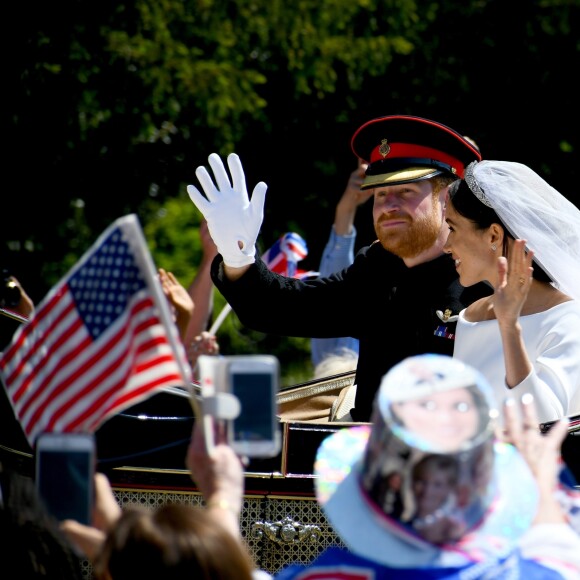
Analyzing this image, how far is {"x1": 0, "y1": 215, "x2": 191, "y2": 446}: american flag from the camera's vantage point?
2695mm

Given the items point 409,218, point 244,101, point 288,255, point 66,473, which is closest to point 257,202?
point 409,218

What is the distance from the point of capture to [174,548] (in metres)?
2.11

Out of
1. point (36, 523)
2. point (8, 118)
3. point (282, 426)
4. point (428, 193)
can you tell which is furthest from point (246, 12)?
point (36, 523)

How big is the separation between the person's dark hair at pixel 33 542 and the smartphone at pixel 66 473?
7.7 inches

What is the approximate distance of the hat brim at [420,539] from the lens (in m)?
2.18

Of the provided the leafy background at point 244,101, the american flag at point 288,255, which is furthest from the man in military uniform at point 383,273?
the leafy background at point 244,101

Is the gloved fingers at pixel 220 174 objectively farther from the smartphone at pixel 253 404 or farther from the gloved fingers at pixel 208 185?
the smartphone at pixel 253 404

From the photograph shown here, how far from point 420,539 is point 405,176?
97.2 inches

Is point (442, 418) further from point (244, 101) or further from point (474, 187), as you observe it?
point (244, 101)

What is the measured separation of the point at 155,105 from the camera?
8750 millimetres

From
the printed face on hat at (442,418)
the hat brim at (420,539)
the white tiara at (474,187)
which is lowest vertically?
the hat brim at (420,539)

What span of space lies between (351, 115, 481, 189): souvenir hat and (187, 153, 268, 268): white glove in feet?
1.59

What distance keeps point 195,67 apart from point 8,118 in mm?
1403

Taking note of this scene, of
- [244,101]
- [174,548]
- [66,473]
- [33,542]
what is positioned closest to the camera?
[174,548]
